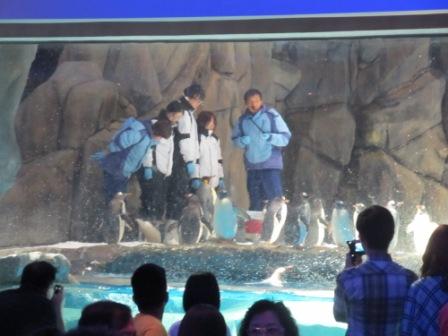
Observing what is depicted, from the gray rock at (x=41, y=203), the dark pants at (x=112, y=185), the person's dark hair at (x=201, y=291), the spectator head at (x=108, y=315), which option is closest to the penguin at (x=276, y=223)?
the dark pants at (x=112, y=185)

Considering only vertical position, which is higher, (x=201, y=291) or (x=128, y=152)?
(x=128, y=152)

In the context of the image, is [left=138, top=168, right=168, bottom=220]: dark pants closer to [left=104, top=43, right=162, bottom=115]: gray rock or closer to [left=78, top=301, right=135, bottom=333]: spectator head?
[left=104, top=43, right=162, bottom=115]: gray rock

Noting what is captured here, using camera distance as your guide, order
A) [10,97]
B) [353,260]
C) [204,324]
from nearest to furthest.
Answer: [204,324] → [353,260] → [10,97]

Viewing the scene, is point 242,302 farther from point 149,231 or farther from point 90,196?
point 90,196

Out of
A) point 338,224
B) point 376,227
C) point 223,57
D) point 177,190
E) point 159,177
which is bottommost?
point 376,227

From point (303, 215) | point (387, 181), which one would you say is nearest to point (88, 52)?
point (303, 215)

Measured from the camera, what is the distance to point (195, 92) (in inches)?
276

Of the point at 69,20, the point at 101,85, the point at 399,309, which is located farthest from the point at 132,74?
the point at 399,309

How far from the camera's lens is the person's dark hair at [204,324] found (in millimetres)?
2541

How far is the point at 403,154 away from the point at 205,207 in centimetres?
162

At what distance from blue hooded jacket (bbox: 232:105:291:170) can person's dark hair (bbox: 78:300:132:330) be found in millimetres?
4316

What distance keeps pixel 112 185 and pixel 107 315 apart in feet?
15.2

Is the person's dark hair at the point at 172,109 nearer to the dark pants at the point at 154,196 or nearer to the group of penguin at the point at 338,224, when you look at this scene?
the dark pants at the point at 154,196

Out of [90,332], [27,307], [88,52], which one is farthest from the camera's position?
[88,52]
